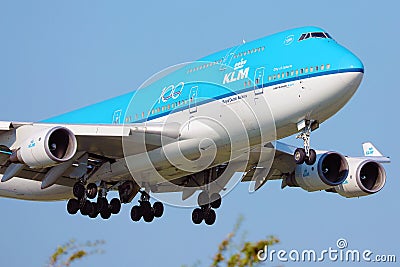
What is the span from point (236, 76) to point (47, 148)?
699 centimetres

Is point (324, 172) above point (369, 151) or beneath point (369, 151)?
beneath

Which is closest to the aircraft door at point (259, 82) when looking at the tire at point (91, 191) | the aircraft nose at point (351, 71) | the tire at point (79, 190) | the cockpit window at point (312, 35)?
the cockpit window at point (312, 35)

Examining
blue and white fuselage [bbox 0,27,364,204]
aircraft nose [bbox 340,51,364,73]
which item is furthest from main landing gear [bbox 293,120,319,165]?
aircraft nose [bbox 340,51,364,73]

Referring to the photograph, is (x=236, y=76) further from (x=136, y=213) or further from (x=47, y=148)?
(x=136, y=213)

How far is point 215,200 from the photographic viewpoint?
114ft

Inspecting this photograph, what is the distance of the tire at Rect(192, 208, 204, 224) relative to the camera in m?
34.7

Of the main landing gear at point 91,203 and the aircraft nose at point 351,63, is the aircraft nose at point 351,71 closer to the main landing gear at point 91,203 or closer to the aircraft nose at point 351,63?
the aircraft nose at point 351,63

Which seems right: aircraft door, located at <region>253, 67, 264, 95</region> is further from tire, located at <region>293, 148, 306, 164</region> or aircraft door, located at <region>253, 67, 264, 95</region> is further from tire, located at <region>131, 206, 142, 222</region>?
tire, located at <region>131, 206, 142, 222</region>

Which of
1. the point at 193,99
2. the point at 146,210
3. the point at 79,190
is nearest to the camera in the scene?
the point at 193,99

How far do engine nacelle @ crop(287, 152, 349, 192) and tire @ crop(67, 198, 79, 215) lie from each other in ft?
32.4

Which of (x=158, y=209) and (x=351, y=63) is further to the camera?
(x=158, y=209)

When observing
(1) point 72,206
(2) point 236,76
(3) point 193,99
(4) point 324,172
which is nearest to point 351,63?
(2) point 236,76

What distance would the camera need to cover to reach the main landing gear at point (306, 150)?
2709 centimetres

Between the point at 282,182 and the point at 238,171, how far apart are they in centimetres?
399
